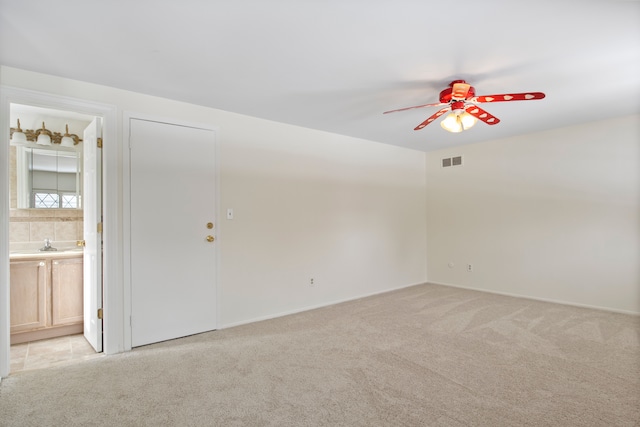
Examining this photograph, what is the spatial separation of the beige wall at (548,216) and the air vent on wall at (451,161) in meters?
0.07

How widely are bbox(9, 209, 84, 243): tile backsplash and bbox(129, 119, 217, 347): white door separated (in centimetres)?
154

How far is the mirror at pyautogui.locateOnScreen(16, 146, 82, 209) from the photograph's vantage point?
3607 millimetres

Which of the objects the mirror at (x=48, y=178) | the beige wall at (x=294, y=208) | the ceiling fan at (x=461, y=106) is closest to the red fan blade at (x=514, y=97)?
the ceiling fan at (x=461, y=106)

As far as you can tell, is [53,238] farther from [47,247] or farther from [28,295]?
[28,295]

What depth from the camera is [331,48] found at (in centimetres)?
221

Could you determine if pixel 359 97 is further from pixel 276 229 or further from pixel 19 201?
pixel 19 201

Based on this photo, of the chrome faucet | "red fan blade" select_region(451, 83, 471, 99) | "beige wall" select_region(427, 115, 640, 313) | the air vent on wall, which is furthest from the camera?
the air vent on wall

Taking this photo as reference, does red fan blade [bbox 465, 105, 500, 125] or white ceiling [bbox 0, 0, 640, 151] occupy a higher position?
white ceiling [bbox 0, 0, 640, 151]

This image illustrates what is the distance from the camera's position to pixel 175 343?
119 inches

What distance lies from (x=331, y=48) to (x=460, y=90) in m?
1.17

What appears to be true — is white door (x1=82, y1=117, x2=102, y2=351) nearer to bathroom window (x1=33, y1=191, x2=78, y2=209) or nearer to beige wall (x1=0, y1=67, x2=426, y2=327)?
beige wall (x1=0, y1=67, x2=426, y2=327)

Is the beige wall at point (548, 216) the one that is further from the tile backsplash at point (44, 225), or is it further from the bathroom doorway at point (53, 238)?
the tile backsplash at point (44, 225)

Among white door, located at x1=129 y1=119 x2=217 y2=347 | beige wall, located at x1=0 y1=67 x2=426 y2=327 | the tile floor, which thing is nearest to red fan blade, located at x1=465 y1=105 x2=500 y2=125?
beige wall, located at x1=0 y1=67 x2=426 y2=327

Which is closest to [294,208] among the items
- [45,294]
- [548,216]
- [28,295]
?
[45,294]
